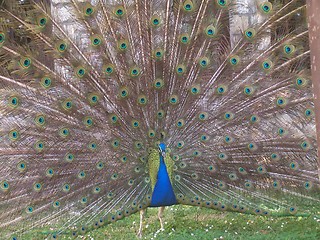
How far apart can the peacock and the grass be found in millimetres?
724

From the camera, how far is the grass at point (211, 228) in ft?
15.2

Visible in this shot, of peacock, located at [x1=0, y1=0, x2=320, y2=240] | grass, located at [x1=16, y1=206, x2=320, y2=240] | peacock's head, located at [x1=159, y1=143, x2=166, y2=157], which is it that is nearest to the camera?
peacock, located at [x1=0, y1=0, x2=320, y2=240]

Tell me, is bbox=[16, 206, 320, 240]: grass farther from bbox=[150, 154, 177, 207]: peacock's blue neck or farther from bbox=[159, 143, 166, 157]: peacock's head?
bbox=[159, 143, 166, 157]: peacock's head

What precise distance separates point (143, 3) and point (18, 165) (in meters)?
1.48

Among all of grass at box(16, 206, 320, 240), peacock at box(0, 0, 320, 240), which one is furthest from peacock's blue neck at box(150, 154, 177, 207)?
grass at box(16, 206, 320, 240)

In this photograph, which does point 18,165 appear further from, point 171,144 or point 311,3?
point 311,3

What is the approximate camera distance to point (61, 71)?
12.1 ft

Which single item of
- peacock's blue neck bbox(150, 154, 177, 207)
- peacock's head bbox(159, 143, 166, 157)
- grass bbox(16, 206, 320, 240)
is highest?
peacock's head bbox(159, 143, 166, 157)

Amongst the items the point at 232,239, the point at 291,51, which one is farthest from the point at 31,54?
the point at 232,239

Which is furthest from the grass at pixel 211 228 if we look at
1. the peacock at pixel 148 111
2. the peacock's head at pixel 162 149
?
the peacock's head at pixel 162 149

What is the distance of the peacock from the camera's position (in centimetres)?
365

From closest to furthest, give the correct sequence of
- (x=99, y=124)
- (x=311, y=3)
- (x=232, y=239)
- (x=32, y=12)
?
(x=311, y=3) → (x=32, y=12) → (x=99, y=124) → (x=232, y=239)

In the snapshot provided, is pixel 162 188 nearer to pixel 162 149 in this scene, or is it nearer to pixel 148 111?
pixel 162 149

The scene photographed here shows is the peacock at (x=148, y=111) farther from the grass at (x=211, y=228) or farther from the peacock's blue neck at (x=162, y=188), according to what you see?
the grass at (x=211, y=228)
